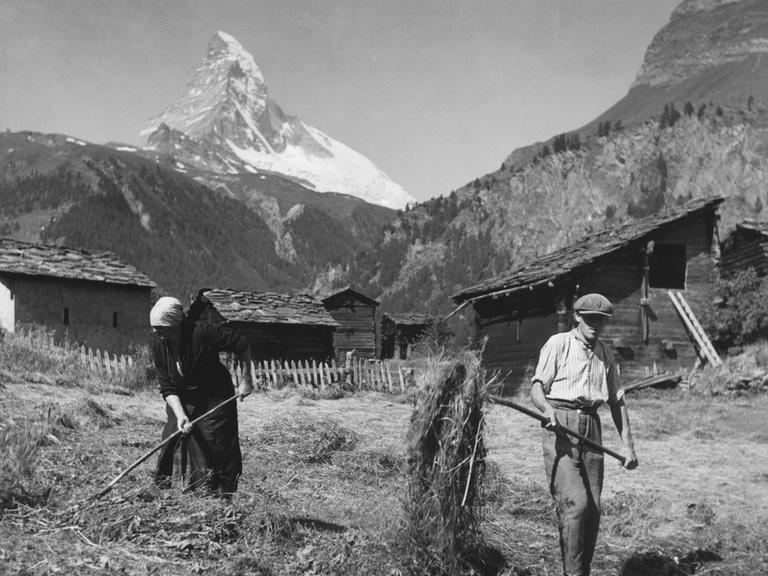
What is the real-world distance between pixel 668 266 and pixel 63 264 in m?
20.1

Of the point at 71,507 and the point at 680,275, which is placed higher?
the point at 680,275

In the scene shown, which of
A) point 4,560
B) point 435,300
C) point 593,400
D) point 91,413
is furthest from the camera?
point 435,300

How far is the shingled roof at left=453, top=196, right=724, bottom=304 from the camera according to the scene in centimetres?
2191

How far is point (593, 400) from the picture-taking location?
578 centimetres

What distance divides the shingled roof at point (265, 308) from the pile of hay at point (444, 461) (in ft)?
69.5

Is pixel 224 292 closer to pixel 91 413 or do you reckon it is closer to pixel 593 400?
pixel 91 413

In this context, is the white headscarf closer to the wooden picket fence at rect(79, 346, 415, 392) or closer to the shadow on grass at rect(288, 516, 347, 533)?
the shadow on grass at rect(288, 516, 347, 533)

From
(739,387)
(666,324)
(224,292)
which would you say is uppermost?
(224,292)

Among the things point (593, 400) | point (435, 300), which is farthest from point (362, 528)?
point (435, 300)

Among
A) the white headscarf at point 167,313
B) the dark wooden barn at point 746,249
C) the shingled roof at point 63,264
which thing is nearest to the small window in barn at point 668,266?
the dark wooden barn at point 746,249

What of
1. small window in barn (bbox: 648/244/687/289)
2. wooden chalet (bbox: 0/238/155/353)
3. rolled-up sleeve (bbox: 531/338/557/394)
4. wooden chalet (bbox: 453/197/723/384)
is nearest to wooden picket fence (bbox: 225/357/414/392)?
wooden chalet (bbox: 453/197/723/384)

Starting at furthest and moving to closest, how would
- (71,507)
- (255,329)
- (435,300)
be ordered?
1. (435,300)
2. (255,329)
3. (71,507)

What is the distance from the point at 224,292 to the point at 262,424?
15.4 metres

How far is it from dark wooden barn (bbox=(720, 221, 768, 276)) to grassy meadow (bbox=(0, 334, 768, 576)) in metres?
8.95
